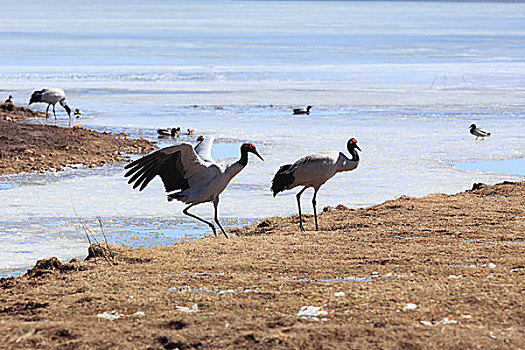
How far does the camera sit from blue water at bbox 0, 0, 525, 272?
428 inches

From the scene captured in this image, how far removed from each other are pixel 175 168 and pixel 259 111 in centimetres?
1267

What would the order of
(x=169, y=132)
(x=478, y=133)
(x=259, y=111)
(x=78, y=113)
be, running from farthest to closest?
1. (x=259, y=111)
2. (x=78, y=113)
3. (x=169, y=132)
4. (x=478, y=133)

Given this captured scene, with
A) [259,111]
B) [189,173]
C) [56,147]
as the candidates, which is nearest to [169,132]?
[56,147]

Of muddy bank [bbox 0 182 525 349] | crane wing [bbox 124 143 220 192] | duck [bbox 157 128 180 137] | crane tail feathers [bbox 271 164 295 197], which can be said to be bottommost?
muddy bank [bbox 0 182 525 349]

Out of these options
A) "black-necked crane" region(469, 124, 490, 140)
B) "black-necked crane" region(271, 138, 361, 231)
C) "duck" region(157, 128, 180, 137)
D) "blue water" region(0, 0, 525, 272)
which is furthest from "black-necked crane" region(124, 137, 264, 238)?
"black-necked crane" region(469, 124, 490, 140)

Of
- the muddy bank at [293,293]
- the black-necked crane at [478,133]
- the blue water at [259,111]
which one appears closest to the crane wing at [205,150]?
the blue water at [259,111]

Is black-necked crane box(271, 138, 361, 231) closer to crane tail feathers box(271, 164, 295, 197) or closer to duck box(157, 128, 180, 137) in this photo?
crane tail feathers box(271, 164, 295, 197)

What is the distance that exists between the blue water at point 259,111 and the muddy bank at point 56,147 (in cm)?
68

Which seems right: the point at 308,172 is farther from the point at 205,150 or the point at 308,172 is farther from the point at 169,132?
the point at 169,132

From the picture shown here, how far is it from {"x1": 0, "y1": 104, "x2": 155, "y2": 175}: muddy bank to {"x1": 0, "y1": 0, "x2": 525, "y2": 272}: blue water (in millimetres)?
681

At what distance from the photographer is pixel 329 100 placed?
2348cm

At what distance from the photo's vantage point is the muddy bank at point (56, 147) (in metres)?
14.3

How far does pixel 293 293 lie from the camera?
5.99 m

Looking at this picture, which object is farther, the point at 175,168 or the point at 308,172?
the point at 308,172
